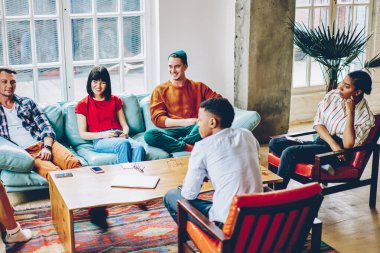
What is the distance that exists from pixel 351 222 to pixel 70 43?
3.19 m

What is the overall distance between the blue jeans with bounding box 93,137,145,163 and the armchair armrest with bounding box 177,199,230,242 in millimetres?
1529

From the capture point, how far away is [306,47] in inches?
205

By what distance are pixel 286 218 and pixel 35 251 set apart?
71.7 inches

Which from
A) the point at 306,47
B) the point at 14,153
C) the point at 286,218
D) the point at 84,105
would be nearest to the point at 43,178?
the point at 14,153

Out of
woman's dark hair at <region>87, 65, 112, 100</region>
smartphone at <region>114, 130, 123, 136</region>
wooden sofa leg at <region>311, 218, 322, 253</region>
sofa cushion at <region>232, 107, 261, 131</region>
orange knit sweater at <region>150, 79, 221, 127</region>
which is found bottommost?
wooden sofa leg at <region>311, 218, 322, 253</region>

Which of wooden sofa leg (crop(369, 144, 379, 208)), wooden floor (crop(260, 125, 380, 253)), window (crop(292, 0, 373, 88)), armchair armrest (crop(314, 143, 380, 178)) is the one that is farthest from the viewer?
window (crop(292, 0, 373, 88))

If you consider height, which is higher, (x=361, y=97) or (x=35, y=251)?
(x=361, y=97)

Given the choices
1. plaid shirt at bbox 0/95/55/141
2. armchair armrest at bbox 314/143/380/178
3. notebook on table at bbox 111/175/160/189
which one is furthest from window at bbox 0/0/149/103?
armchair armrest at bbox 314/143/380/178

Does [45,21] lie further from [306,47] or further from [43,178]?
[306,47]

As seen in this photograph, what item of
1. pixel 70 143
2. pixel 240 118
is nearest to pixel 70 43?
pixel 70 143

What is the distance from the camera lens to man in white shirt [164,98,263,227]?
279cm

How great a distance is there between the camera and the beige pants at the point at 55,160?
432 centimetres

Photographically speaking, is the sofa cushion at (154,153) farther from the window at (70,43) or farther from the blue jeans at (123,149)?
the window at (70,43)

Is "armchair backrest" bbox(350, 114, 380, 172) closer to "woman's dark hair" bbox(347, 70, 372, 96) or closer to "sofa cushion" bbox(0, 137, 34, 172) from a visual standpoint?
"woman's dark hair" bbox(347, 70, 372, 96)
